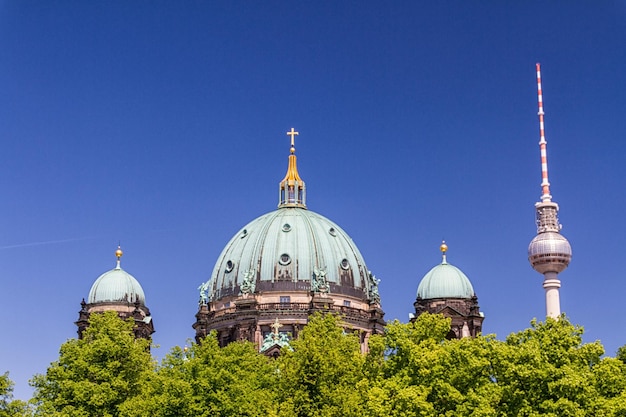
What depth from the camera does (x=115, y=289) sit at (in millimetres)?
147250

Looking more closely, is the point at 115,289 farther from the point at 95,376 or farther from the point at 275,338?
the point at 95,376

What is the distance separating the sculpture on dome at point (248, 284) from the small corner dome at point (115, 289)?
1967 cm

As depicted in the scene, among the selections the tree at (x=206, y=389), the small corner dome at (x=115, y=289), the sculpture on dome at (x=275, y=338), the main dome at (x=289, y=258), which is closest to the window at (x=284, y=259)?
the main dome at (x=289, y=258)

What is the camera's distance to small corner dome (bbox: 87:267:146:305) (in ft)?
482

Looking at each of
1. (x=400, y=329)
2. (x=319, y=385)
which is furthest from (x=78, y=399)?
(x=400, y=329)

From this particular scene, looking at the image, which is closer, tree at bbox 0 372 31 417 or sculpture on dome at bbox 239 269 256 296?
tree at bbox 0 372 31 417

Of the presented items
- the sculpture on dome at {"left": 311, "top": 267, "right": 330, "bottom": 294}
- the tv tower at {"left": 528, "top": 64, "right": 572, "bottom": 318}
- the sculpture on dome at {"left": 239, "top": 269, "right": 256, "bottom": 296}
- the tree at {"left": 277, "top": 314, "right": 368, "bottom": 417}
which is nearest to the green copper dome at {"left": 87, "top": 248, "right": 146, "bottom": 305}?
the sculpture on dome at {"left": 239, "top": 269, "right": 256, "bottom": 296}

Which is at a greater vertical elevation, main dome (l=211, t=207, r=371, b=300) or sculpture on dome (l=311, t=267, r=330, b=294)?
main dome (l=211, t=207, r=371, b=300)

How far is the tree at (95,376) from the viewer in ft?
261

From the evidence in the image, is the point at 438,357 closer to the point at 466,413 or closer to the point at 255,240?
the point at 466,413

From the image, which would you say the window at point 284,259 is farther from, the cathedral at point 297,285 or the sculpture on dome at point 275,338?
the sculpture on dome at point 275,338

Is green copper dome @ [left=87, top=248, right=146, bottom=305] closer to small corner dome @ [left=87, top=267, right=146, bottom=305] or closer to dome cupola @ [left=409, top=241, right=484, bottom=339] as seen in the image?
small corner dome @ [left=87, top=267, right=146, bottom=305]

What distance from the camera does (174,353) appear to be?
82.1 m

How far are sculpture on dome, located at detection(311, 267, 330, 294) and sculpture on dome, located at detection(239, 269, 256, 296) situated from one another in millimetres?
7900
